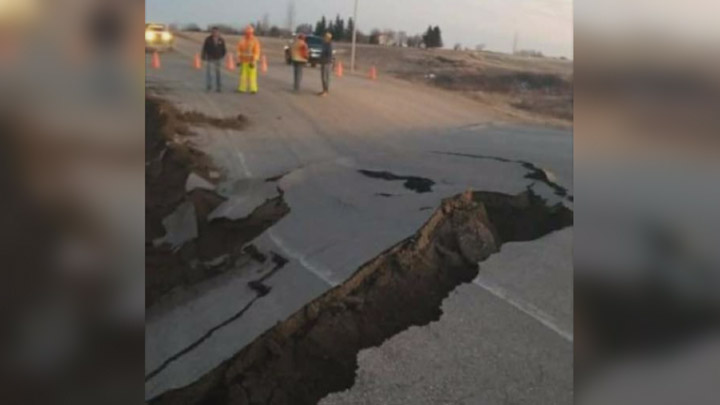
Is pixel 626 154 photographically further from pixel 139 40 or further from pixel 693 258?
pixel 139 40

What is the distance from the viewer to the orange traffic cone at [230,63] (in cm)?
158

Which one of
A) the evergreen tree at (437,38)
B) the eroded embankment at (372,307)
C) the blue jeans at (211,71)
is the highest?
the evergreen tree at (437,38)

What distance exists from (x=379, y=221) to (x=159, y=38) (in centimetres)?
72

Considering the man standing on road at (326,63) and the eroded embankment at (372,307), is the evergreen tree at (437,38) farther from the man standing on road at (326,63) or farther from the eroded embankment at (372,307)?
the eroded embankment at (372,307)

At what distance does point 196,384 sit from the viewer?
5.25 feet

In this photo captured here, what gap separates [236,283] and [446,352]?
0.55 metres

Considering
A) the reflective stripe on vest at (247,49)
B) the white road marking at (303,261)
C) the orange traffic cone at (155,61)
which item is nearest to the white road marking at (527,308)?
the white road marking at (303,261)

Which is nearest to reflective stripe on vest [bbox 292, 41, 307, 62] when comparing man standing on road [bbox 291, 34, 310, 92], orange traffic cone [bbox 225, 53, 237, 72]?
man standing on road [bbox 291, 34, 310, 92]

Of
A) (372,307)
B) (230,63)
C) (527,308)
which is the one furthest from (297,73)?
(527,308)

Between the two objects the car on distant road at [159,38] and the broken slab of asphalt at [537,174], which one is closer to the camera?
the car on distant road at [159,38]

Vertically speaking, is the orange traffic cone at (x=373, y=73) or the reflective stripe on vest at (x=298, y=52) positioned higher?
the reflective stripe on vest at (x=298, y=52)

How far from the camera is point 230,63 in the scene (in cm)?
160

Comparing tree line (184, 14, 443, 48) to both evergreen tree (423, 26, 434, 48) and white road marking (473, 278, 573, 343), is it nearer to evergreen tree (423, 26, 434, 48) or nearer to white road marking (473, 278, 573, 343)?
evergreen tree (423, 26, 434, 48)

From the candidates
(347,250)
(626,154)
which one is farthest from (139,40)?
(626,154)
